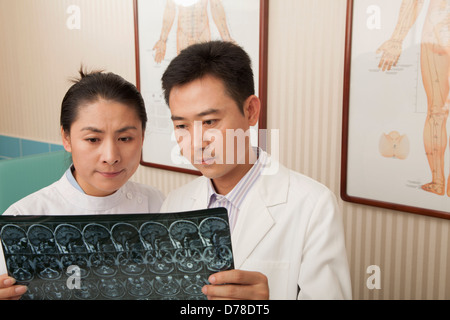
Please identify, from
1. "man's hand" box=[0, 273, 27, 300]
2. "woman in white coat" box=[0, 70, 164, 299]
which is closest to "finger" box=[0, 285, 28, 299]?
"man's hand" box=[0, 273, 27, 300]

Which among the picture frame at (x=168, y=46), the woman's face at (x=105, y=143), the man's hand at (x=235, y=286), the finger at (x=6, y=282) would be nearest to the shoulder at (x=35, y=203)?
the woman's face at (x=105, y=143)

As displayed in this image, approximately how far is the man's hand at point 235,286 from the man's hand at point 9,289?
302 mm

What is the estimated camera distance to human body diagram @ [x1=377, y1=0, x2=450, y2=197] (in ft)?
4.59

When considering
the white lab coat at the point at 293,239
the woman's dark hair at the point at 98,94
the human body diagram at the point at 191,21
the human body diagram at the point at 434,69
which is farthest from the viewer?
the human body diagram at the point at 191,21

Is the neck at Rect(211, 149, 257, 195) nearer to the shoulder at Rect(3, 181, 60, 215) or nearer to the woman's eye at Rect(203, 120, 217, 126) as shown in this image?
the woman's eye at Rect(203, 120, 217, 126)

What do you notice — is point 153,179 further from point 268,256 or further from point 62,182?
point 268,256

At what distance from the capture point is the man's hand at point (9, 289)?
2.46ft

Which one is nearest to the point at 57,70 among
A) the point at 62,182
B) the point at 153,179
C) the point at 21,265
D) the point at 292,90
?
the point at 153,179

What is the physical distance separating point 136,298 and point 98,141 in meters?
0.38

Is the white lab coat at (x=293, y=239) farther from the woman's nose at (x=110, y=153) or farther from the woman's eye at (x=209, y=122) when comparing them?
the woman's nose at (x=110, y=153)

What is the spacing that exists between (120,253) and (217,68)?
45 cm

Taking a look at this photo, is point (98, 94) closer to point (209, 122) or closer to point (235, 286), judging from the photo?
point (209, 122)

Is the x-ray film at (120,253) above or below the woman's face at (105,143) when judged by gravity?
below

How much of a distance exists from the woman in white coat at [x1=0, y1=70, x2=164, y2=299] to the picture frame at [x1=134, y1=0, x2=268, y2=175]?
0.89 m
